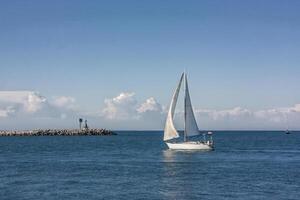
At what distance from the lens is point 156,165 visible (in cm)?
7550

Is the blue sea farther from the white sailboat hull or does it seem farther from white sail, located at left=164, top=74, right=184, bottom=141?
white sail, located at left=164, top=74, right=184, bottom=141

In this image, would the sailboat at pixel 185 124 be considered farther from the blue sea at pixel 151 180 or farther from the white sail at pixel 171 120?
the blue sea at pixel 151 180

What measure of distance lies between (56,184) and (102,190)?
642 centimetres

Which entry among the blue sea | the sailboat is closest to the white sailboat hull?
the sailboat

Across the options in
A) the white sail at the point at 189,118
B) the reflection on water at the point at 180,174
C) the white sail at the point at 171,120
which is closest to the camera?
the reflection on water at the point at 180,174

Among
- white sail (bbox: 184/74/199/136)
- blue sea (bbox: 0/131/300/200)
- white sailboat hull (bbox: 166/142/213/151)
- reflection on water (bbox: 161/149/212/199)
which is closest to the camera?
blue sea (bbox: 0/131/300/200)

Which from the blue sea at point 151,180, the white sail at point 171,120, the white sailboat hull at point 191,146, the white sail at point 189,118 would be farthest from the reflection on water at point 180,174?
the white sail at point 189,118

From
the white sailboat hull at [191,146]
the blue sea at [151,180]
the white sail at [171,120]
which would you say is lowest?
the blue sea at [151,180]

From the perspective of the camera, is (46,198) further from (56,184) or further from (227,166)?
(227,166)

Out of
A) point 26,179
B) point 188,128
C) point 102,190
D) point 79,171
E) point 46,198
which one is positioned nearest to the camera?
point 46,198

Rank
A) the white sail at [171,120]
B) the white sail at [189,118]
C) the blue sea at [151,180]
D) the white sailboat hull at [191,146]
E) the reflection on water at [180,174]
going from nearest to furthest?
the blue sea at [151,180]
the reflection on water at [180,174]
the white sailboat hull at [191,146]
the white sail at [171,120]
the white sail at [189,118]

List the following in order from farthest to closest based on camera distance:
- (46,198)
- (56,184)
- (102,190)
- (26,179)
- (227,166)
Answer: (227,166) < (26,179) < (56,184) < (102,190) < (46,198)

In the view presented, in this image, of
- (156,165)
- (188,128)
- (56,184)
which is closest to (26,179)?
(56,184)

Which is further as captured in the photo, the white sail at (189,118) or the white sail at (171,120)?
the white sail at (189,118)
